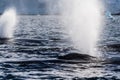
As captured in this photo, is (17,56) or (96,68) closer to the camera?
(96,68)

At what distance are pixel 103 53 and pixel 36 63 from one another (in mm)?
11404

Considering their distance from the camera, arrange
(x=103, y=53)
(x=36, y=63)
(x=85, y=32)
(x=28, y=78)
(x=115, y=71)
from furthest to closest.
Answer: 1. (x=85, y=32)
2. (x=103, y=53)
3. (x=36, y=63)
4. (x=115, y=71)
5. (x=28, y=78)

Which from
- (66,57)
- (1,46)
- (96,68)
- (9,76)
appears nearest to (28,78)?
(9,76)

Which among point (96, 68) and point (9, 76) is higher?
point (96, 68)

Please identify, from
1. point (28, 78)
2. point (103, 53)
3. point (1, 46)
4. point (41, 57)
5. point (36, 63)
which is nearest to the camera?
point (28, 78)

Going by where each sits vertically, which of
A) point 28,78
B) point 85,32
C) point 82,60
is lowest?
point 28,78

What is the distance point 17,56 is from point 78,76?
1354 cm

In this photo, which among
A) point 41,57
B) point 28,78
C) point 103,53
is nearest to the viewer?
point 28,78

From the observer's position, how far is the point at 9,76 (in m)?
36.8

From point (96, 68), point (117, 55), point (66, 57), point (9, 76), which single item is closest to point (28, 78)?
point (9, 76)

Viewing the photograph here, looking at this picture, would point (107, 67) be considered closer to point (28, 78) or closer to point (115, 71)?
point (115, 71)

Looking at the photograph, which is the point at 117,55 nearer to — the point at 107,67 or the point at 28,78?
the point at 107,67

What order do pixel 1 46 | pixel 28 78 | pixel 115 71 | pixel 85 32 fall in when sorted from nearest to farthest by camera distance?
pixel 28 78, pixel 115 71, pixel 1 46, pixel 85 32

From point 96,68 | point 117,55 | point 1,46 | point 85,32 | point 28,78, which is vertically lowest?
point 28,78
